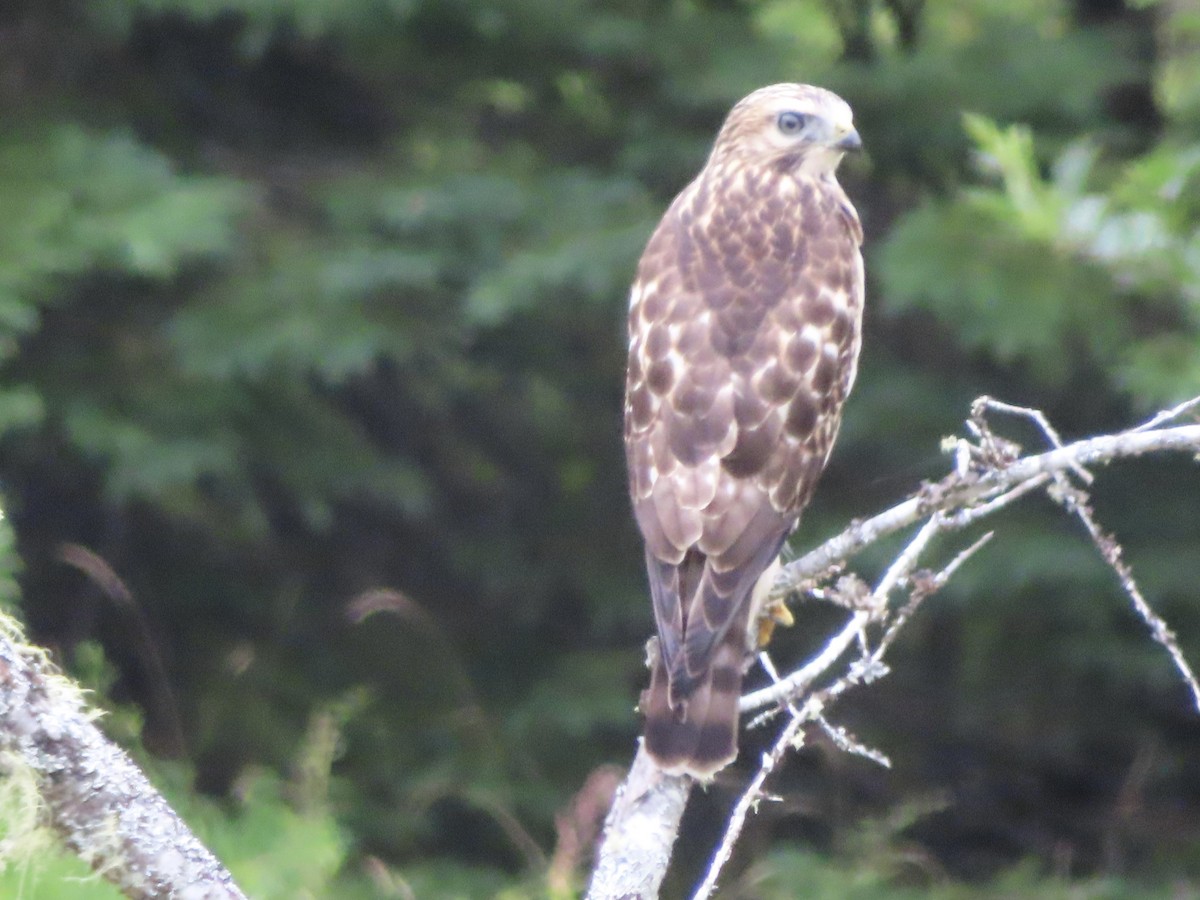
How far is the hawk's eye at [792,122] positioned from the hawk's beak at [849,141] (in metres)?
0.11

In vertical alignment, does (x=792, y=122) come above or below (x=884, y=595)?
above

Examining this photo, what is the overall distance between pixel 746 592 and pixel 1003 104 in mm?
2720

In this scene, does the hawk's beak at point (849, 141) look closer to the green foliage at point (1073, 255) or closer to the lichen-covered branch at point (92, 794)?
the green foliage at point (1073, 255)

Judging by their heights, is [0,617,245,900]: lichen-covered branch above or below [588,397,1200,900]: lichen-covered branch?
below

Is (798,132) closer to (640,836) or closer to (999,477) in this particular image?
(999,477)

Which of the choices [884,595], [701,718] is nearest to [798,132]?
[701,718]

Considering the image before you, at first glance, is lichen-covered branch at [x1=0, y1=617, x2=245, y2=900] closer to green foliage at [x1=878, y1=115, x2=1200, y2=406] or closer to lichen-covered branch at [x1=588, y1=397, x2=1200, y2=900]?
lichen-covered branch at [x1=588, y1=397, x2=1200, y2=900]

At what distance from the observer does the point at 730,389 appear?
10.9 feet

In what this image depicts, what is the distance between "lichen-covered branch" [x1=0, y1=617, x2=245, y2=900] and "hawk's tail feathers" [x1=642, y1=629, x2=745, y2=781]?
0.79 meters

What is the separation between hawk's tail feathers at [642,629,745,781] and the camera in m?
2.76

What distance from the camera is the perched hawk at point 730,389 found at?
3010 mm

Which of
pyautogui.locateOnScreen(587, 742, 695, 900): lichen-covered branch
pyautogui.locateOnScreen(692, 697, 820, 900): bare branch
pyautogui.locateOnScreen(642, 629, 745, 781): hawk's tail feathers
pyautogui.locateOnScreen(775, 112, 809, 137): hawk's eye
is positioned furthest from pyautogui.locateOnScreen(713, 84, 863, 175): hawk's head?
pyautogui.locateOnScreen(692, 697, 820, 900): bare branch

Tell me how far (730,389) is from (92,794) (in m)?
1.54

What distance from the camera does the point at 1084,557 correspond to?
517 centimetres
